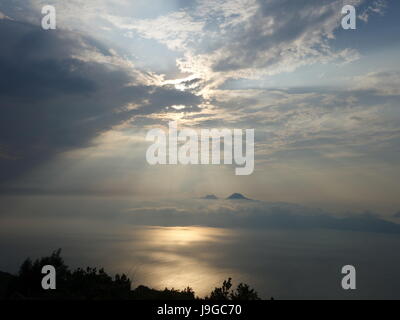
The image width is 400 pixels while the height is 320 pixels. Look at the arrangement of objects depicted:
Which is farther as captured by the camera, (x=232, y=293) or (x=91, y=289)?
(x=91, y=289)
